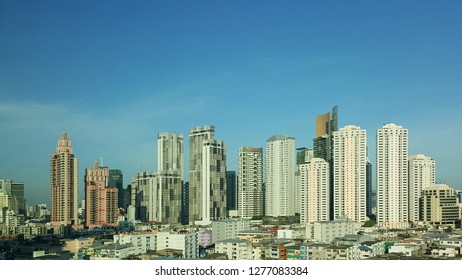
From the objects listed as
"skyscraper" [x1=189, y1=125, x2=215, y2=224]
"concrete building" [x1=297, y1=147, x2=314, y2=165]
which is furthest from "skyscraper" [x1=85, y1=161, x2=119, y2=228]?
"concrete building" [x1=297, y1=147, x2=314, y2=165]

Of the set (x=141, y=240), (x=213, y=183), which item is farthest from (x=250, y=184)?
(x=141, y=240)

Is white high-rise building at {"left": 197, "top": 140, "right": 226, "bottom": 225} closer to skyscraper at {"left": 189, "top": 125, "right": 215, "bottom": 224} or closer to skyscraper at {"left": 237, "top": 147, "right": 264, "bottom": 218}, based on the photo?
skyscraper at {"left": 189, "top": 125, "right": 215, "bottom": 224}

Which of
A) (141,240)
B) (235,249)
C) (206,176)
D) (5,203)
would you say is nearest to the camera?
(235,249)

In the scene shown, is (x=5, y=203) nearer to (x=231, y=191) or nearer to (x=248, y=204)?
(x=231, y=191)

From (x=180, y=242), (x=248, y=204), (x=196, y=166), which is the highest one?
(x=196, y=166)
